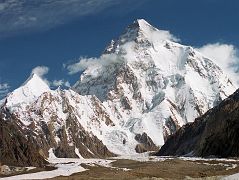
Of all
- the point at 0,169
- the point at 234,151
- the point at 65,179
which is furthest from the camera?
the point at 234,151

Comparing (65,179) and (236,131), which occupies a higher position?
(236,131)

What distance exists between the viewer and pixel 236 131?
655 ft

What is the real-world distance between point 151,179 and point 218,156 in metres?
109

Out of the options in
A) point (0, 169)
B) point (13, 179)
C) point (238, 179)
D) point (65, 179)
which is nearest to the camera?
point (238, 179)

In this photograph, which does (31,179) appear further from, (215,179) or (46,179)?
(215,179)

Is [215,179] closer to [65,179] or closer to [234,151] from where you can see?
[65,179]

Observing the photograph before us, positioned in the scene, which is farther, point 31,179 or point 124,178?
point 31,179

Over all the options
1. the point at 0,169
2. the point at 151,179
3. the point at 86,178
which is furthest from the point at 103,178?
the point at 0,169

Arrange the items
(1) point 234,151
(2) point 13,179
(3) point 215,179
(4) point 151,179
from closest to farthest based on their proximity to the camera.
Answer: (3) point 215,179, (4) point 151,179, (2) point 13,179, (1) point 234,151

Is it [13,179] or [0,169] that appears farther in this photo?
[0,169]

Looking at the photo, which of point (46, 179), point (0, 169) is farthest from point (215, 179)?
point (0, 169)

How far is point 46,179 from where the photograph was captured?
106375 millimetres

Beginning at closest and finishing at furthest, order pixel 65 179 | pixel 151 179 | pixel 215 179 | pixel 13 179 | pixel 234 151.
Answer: pixel 215 179, pixel 151 179, pixel 65 179, pixel 13 179, pixel 234 151

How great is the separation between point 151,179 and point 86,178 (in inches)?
482
